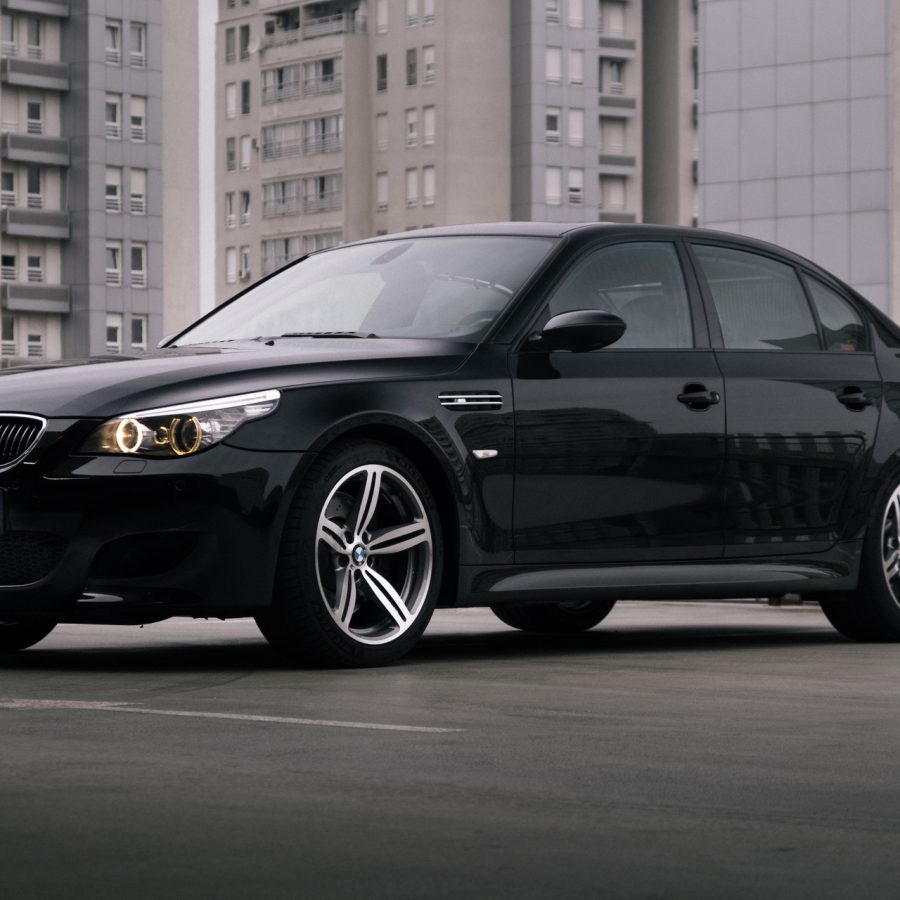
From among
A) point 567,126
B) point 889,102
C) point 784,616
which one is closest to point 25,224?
point 567,126

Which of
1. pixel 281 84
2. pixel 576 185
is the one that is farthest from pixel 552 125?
pixel 281 84

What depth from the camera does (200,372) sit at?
7.80 m

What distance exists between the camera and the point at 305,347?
27.7ft

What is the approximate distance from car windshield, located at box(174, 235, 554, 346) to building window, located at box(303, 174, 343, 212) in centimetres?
10787

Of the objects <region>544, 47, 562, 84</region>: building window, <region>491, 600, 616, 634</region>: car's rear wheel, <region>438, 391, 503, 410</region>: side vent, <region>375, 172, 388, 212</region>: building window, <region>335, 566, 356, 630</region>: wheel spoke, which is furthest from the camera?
<region>375, 172, 388, 212</region>: building window

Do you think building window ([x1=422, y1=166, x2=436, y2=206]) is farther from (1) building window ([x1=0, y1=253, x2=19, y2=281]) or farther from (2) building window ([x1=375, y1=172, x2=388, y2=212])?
(1) building window ([x1=0, y1=253, x2=19, y2=281])

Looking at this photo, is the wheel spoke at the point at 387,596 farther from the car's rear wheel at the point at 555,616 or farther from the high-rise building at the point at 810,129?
the high-rise building at the point at 810,129

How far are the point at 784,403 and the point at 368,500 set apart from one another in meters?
→ 2.17

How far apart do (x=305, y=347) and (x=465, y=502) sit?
31.2 inches

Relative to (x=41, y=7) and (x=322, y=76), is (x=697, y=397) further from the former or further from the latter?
(x=322, y=76)

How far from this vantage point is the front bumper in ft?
24.9

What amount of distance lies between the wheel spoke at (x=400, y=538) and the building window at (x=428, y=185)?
105325mm

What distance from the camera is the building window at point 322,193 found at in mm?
117125

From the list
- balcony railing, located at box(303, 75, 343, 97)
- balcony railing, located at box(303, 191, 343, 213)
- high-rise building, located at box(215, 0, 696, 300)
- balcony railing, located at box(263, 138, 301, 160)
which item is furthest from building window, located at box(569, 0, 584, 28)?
balcony railing, located at box(263, 138, 301, 160)
